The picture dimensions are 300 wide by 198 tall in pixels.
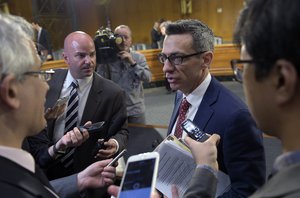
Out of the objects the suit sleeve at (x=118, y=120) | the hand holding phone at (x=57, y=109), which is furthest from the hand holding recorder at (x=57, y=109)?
the suit sleeve at (x=118, y=120)

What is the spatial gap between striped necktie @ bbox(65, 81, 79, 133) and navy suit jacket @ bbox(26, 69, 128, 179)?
0.06 m

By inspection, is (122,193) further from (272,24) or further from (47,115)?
(47,115)

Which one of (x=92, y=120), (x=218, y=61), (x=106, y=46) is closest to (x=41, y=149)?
(x=92, y=120)

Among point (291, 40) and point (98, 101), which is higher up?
point (291, 40)

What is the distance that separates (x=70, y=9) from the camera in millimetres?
11477

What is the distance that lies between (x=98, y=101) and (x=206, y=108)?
89 cm

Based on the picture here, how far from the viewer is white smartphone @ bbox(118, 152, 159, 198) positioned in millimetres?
955

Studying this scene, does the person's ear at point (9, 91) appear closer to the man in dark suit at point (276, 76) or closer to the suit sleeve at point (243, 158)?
the man in dark suit at point (276, 76)

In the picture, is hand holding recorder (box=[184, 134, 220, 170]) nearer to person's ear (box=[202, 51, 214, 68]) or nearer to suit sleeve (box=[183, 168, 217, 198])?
suit sleeve (box=[183, 168, 217, 198])

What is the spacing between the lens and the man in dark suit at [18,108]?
832mm

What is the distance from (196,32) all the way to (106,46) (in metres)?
1.72

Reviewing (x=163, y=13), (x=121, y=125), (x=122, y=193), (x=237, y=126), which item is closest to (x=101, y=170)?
(x=122, y=193)

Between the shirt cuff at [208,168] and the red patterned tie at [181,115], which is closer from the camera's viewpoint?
the shirt cuff at [208,168]

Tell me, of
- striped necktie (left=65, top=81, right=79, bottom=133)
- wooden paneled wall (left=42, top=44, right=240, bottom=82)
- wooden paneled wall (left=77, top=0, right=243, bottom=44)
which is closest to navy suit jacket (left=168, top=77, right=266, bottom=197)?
striped necktie (left=65, top=81, right=79, bottom=133)
